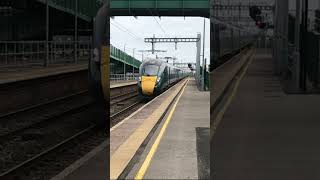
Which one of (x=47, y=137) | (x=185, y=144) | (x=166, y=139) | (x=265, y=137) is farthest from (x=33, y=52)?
(x=185, y=144)

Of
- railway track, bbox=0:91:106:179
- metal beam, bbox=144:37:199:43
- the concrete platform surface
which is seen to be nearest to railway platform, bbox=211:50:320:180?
the concrete platform surface

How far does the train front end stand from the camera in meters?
4.95

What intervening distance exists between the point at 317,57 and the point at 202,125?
1948 cm

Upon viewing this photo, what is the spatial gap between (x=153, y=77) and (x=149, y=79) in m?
0.06

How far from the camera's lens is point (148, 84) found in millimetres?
→ 5094

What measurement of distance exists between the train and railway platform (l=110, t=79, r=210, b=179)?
163 mm

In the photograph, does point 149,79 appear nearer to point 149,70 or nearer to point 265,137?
point 149,70

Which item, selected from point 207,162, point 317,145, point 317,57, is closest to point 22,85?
point 317,57

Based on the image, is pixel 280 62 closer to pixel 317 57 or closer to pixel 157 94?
pixel 317 57

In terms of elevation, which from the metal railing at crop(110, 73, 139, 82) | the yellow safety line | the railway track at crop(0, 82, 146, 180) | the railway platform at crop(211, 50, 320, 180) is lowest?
the railway track at crop(0, 82, 146, 180)

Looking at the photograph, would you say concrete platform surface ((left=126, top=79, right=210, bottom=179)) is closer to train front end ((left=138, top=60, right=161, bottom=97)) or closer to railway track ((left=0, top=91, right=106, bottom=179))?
train front end ((left=138, top=60, right=161, bottom=97))

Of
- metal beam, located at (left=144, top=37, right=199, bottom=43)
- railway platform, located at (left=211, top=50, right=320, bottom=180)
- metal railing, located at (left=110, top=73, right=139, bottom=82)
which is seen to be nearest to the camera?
metal beam, located at (left=144, top=37, right=199, bottom=43)

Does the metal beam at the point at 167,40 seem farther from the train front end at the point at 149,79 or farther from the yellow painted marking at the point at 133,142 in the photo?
the yellow painted marking at the point at 133,142

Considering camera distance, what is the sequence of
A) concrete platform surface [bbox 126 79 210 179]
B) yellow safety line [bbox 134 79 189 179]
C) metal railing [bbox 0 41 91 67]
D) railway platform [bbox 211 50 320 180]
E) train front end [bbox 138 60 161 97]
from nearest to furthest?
1. train front end [bbox 138 60 161 97]
2. concrete platform surface [bbox 126 79 210 179]
3. yellow safety line [bbox 134 79 189 179]
4. railway platform [bbox 211 50 320 180]
5. metal railing [bbox 0 41 91 67]
